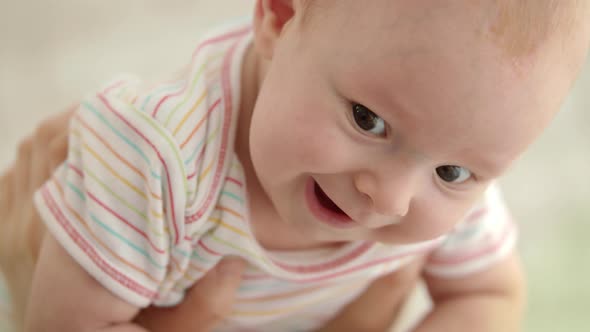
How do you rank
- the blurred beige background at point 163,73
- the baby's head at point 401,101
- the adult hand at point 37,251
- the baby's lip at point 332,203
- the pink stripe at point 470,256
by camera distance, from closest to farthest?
the baby's head at point 401,101, the baby's lip at point 332,203, the adult hand at point 37,251, the pink stripe at point 470,256, the blurred beige background at point 163,73

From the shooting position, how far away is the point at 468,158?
521 millimetres

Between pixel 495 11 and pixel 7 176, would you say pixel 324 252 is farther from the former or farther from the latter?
pixel 7 176

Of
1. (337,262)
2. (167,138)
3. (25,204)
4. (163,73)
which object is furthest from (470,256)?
(163,73)

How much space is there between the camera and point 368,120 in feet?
1.73

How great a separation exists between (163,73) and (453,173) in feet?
2.41

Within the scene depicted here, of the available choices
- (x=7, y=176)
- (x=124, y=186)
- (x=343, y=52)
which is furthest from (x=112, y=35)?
(x=343, y=52)

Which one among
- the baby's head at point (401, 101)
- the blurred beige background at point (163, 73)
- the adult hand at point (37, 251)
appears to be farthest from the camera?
the blurred beige background at point (163, 73)

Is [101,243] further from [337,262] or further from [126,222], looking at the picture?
[337,262]

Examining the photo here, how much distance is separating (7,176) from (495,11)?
649 millimetres

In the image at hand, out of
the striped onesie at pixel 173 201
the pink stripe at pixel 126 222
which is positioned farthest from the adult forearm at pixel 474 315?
the pink stripe at pixel 126 222

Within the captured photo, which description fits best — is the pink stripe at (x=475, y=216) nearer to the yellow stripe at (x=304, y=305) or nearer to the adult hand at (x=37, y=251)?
the yellow stripe at (x=304, y=305)

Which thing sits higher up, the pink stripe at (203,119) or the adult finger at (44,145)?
the pink stripe at (203,119)

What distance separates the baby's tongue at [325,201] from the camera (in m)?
0.60

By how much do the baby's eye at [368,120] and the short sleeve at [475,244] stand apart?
0.28m
